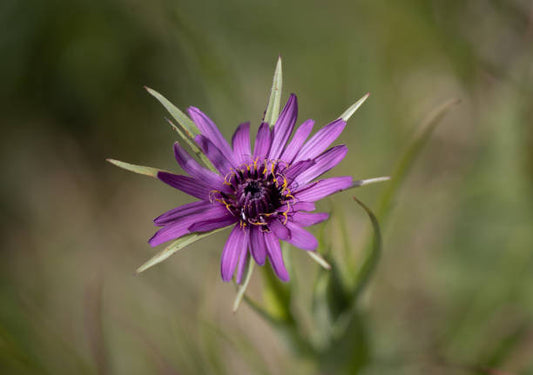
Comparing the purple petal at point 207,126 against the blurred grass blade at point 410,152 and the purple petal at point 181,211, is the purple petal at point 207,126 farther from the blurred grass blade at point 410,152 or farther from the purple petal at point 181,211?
the blurred grass blade at point 410,152

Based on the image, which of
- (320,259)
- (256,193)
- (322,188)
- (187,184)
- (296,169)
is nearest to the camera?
(320,259)

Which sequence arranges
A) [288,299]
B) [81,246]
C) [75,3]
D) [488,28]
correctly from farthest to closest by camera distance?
[81,246] → [75,3] → [488,28] → [288,299]

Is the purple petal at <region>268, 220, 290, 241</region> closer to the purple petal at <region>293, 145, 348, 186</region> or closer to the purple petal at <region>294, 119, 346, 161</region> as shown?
the purple petal at <region>293, 145, 348, 186</region>

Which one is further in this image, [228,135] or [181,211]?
[228,135]

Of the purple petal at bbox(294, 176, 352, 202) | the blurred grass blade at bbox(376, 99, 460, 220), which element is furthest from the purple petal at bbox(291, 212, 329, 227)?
the blurred grass blade at bbox(376, 99, 460, 220)

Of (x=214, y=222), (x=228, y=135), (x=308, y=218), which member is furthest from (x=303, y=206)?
(x=228, y=135)

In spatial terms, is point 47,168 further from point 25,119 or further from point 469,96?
point 469,96

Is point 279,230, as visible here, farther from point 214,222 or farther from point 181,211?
point 181,211

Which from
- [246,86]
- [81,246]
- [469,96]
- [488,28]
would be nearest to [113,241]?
[81,246]
